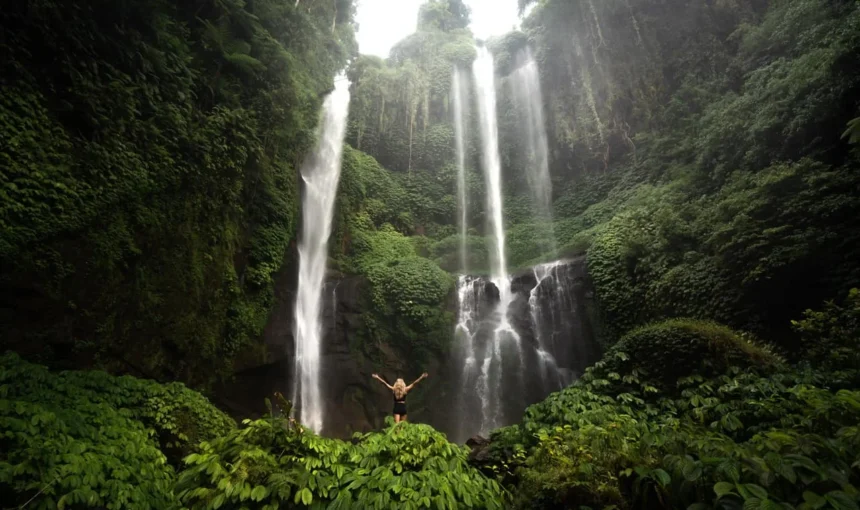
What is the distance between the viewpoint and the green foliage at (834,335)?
503 cm

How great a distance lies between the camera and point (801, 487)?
2.26 metres

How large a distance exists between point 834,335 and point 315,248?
43.7ft

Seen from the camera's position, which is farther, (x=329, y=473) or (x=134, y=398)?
(x=134, y=398)

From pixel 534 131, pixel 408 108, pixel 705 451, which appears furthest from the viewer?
pixel 408 108

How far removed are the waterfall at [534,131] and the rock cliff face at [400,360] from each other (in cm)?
699

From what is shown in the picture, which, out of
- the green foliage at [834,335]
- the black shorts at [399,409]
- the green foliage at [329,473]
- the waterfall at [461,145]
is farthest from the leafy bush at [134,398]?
the waterfall at [461,145]

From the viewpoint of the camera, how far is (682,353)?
629 centimetres

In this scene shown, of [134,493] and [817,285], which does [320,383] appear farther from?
[817,285]

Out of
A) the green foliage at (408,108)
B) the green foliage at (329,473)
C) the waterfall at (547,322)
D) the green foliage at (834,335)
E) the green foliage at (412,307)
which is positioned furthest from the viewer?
the green foliage at (408,108)

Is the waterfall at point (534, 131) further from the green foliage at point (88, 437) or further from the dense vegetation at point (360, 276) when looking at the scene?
the green foliage at point (88, 437)

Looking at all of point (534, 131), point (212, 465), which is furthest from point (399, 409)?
point (534, 131)

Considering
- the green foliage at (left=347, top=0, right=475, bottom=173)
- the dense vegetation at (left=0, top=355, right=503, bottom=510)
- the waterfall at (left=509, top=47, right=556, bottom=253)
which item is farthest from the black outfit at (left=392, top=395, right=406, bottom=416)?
the green foliage at (left=347, top=0, right=475, bottom=173)

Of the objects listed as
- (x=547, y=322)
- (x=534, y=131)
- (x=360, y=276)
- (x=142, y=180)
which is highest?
(x=534, y=131)

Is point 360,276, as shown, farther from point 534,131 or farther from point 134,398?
point 534,131
